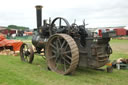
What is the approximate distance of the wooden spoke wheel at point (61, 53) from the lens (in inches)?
192

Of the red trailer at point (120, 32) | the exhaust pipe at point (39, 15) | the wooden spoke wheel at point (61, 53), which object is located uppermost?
the exhaust pipe at point (39, 15)

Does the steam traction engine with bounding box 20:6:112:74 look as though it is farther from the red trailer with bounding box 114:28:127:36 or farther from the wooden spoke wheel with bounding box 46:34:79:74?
the red trailer with bounding box 114:28:127:36

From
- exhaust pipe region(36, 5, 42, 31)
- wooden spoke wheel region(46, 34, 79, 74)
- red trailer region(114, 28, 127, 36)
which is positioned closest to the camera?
wooden spoke wheel region(46, 34, 79, 74)

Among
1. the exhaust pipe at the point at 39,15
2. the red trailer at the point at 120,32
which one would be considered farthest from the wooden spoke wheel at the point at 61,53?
the exhaust pipe at the point at 39,15

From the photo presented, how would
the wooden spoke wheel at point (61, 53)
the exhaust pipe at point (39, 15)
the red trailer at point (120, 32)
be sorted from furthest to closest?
the exhaust pipe at point (39, 15) → the red trailer at point (120, 32) → the wooden spoke wheel at point (61, 53)

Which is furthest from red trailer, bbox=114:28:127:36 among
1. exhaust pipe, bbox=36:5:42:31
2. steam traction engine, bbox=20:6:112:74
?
exhaust pipe, bbox=36:5:42:31

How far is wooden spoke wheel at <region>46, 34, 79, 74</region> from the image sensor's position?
16.0 ft

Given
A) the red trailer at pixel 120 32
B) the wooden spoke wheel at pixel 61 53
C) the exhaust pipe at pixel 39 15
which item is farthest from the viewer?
the exhaust pipe at pixel 39 15

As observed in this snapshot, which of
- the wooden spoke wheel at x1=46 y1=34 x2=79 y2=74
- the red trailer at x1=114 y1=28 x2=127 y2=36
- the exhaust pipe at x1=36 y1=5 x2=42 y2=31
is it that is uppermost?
the exhaust pipe at x1=36 y1=5 x2=42 y2=31

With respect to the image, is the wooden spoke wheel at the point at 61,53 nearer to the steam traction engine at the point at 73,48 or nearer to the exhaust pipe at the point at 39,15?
the steam traction engine at the point at 73,48

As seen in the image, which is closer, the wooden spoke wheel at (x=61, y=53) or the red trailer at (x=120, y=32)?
the wooden spoke wheel at (x=61, y=53)

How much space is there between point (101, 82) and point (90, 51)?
3.54 feet

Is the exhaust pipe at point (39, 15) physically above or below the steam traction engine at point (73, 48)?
above

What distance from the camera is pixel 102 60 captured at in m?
5.32
